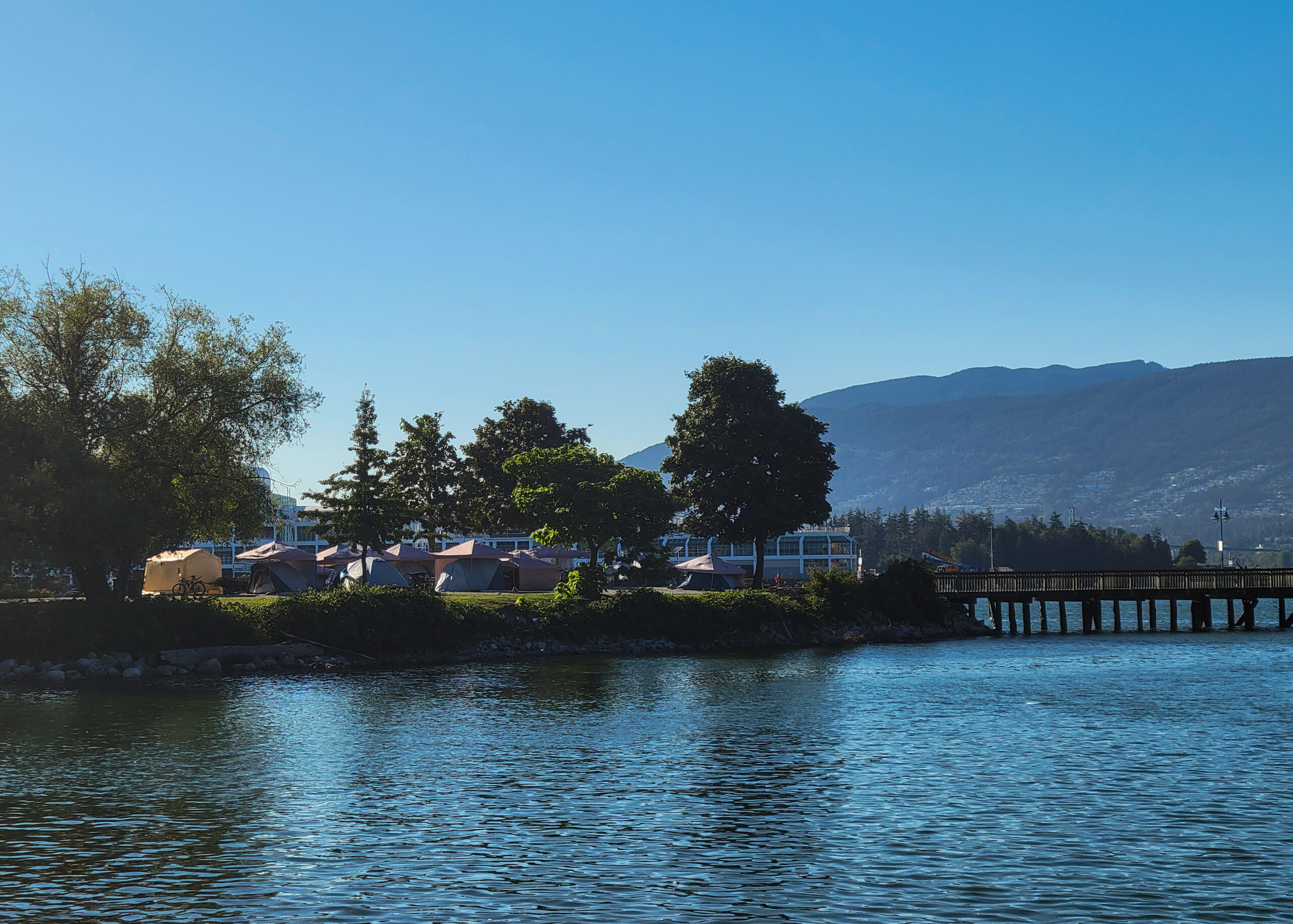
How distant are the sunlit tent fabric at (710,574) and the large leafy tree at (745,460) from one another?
6.15 metres

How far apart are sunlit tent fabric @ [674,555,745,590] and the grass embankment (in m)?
12.2

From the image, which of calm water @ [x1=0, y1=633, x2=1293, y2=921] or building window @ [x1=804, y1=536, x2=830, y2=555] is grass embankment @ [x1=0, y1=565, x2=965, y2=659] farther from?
building window @ [x1=804, y1=536, x2=830, y2=555]

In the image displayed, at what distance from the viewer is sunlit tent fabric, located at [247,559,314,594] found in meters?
76.7

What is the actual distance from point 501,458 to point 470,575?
27.6m

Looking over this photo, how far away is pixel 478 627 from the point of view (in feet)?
192

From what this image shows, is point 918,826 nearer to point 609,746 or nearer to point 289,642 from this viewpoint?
point 609,746

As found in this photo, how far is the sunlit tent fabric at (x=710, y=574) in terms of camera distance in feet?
293

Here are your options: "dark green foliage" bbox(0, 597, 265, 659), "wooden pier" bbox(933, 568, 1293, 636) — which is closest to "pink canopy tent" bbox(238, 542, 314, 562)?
"dark green foliage" bbox(0, 597, 265, 659)

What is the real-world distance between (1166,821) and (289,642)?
136 ft

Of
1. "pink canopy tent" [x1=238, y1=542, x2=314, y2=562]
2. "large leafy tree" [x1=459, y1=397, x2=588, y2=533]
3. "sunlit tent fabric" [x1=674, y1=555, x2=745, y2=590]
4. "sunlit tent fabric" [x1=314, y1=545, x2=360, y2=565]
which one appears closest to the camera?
"pink canopy tent" [x1=238, y1=542, x2=314, y2=562]

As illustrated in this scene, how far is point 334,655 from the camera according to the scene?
5284 cm

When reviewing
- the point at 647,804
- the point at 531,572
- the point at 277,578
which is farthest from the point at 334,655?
the point at 531,572

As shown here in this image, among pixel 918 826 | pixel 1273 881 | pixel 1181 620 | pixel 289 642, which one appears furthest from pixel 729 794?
pixel 1181 620

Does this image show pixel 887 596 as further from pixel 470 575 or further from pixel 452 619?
pixel 452 619
